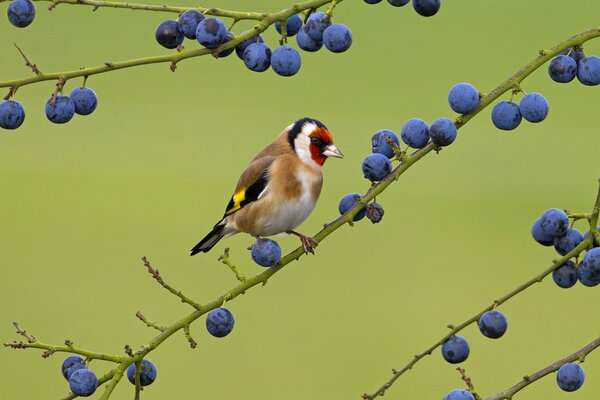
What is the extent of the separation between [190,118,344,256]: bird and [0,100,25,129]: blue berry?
1217 mm

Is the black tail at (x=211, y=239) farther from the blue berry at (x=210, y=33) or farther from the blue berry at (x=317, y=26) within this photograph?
the blue berry at (x=210, y=33)

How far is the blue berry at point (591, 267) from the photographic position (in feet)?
8.34

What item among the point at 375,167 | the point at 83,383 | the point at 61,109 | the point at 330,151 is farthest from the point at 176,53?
the point at 330,151

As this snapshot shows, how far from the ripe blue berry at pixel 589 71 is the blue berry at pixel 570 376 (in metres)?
0.62

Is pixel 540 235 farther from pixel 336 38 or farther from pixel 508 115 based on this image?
pixel 336 38

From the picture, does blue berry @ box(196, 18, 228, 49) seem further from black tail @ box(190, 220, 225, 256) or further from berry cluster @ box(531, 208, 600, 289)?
black tail @ box(190, 220, 225, 256)

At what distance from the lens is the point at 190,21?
2.76m

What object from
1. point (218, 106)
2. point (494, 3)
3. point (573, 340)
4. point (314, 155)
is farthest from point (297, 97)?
point (314, 155)

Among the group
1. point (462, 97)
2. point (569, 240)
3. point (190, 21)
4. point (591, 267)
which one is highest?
point (190, 21)

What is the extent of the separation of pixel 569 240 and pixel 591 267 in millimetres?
255

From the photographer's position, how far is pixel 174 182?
18.5 meters

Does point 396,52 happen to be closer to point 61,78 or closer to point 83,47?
point 83,47

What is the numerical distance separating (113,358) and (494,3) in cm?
2259

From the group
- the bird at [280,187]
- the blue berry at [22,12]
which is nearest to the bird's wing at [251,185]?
the bird at [280,187]
